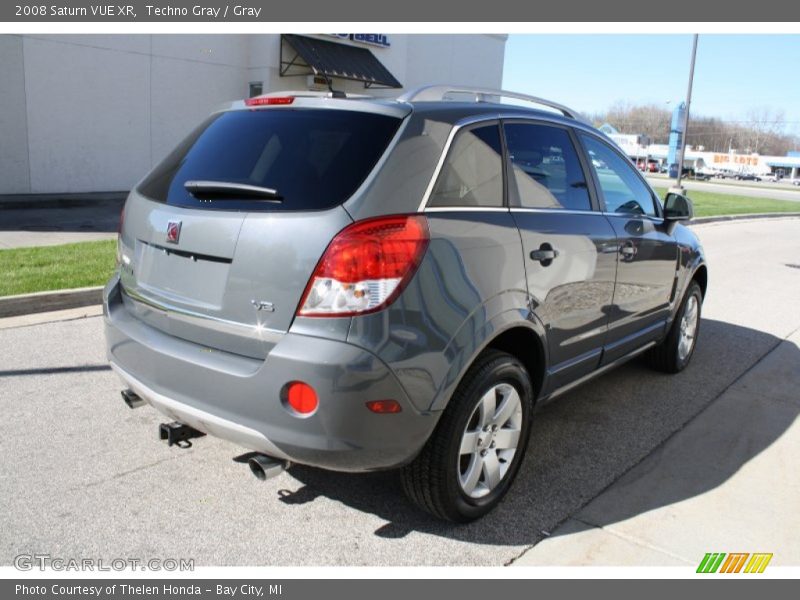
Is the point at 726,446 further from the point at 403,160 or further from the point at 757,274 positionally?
the point at 757,274

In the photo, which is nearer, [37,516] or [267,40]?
[37,516]

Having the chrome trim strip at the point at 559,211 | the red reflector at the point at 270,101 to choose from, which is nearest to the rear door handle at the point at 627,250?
the chrome trim strip at the point at 559,211

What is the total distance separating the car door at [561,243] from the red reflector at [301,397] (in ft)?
4.09

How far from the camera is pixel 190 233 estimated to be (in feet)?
9.85

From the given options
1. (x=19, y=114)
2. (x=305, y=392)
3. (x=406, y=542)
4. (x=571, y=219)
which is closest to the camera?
(x=305, y=392)

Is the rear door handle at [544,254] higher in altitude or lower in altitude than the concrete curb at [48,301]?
higher

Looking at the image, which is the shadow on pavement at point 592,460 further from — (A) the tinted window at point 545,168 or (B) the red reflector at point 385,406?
(A) the tinted window at point 545,168

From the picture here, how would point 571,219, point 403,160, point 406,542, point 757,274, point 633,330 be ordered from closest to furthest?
point 403,160 → point 406,542 → point 571,219 → point 633,330 → point 757,274

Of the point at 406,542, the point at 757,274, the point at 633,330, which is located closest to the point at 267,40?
the point at 757,274

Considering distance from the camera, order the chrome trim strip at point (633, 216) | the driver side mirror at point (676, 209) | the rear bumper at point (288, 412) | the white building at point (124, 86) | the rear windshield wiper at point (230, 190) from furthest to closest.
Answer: the white building at point (124, 86)
the driver side mirror at point (676, 209)
the chrome trim strip at point (633, 216)
the rear windshield wiper at point (230, 190)
the rear bumper at point (288, 412)

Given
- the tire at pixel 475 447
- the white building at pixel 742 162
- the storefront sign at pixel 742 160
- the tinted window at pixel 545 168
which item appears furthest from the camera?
the storefront sign at pixel 742 160

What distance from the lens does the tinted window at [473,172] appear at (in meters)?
3.05

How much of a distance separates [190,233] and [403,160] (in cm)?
95

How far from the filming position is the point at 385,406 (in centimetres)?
274
